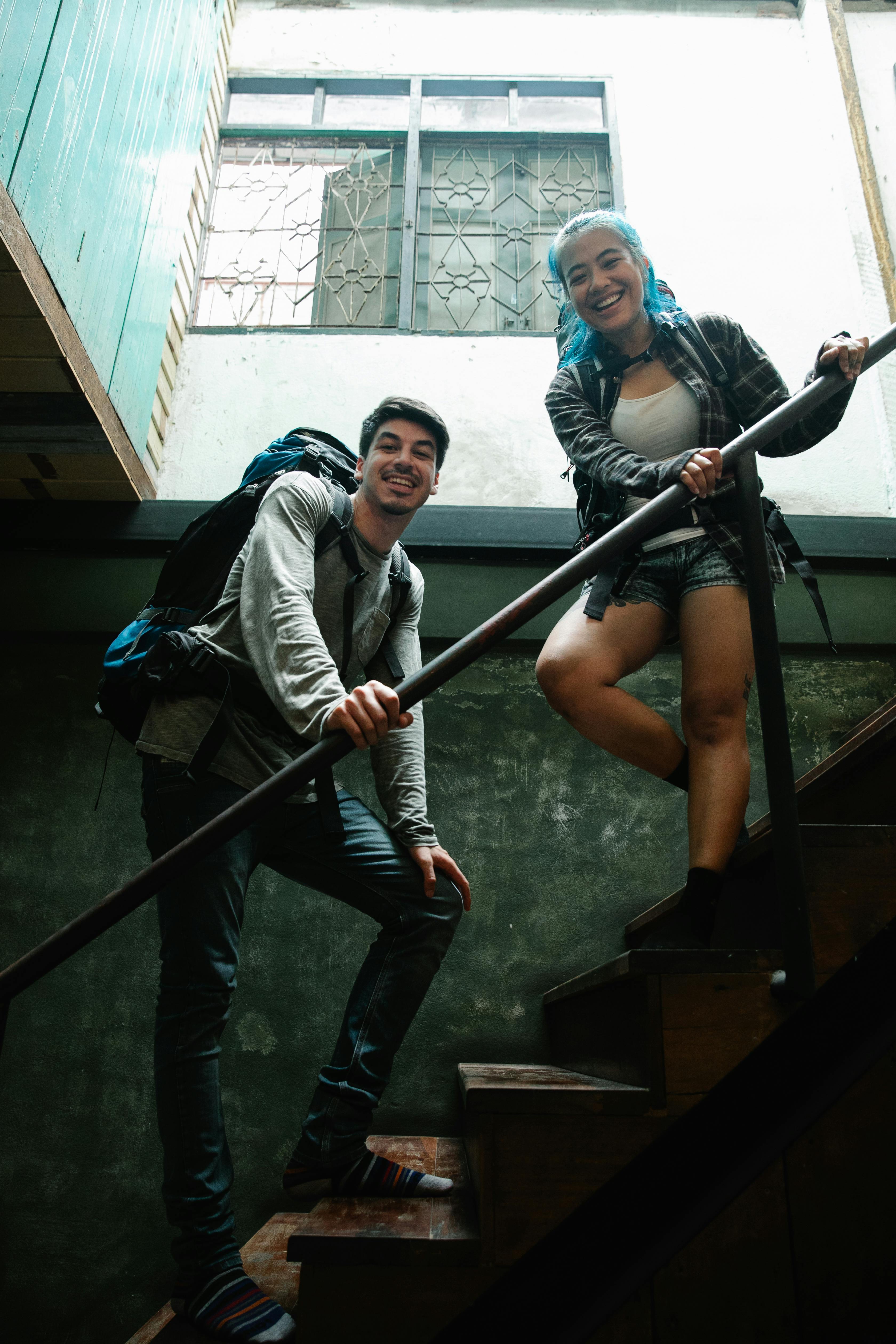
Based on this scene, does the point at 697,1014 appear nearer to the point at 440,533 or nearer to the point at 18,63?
the point at 440,533

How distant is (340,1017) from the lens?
2803 millimetres

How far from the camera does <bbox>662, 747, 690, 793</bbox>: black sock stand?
1868 millimetres

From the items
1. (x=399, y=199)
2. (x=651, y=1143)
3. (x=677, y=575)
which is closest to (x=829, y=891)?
(x=651, y=1143)

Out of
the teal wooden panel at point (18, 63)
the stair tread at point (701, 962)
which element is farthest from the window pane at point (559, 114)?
the stair tread at point (701, 962)

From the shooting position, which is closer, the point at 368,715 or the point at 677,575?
the point at 368,715

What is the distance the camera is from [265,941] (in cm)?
291

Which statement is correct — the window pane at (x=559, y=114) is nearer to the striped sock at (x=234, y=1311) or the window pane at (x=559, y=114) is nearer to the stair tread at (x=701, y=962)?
the stair tread at (x=701, y=962)

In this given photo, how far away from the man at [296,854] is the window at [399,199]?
7.77 feet

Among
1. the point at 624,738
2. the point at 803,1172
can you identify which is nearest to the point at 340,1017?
the point at 624,738

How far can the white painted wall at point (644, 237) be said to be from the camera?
3.70 metres

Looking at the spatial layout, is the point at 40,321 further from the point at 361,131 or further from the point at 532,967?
the point at 361,131

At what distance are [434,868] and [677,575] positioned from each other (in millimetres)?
870

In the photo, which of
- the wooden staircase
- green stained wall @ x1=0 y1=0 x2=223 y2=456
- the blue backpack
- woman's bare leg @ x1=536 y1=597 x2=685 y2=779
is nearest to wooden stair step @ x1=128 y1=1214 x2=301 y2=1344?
the wooden staircase

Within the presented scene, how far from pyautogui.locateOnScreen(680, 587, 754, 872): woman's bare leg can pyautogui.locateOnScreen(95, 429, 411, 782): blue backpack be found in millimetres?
727
